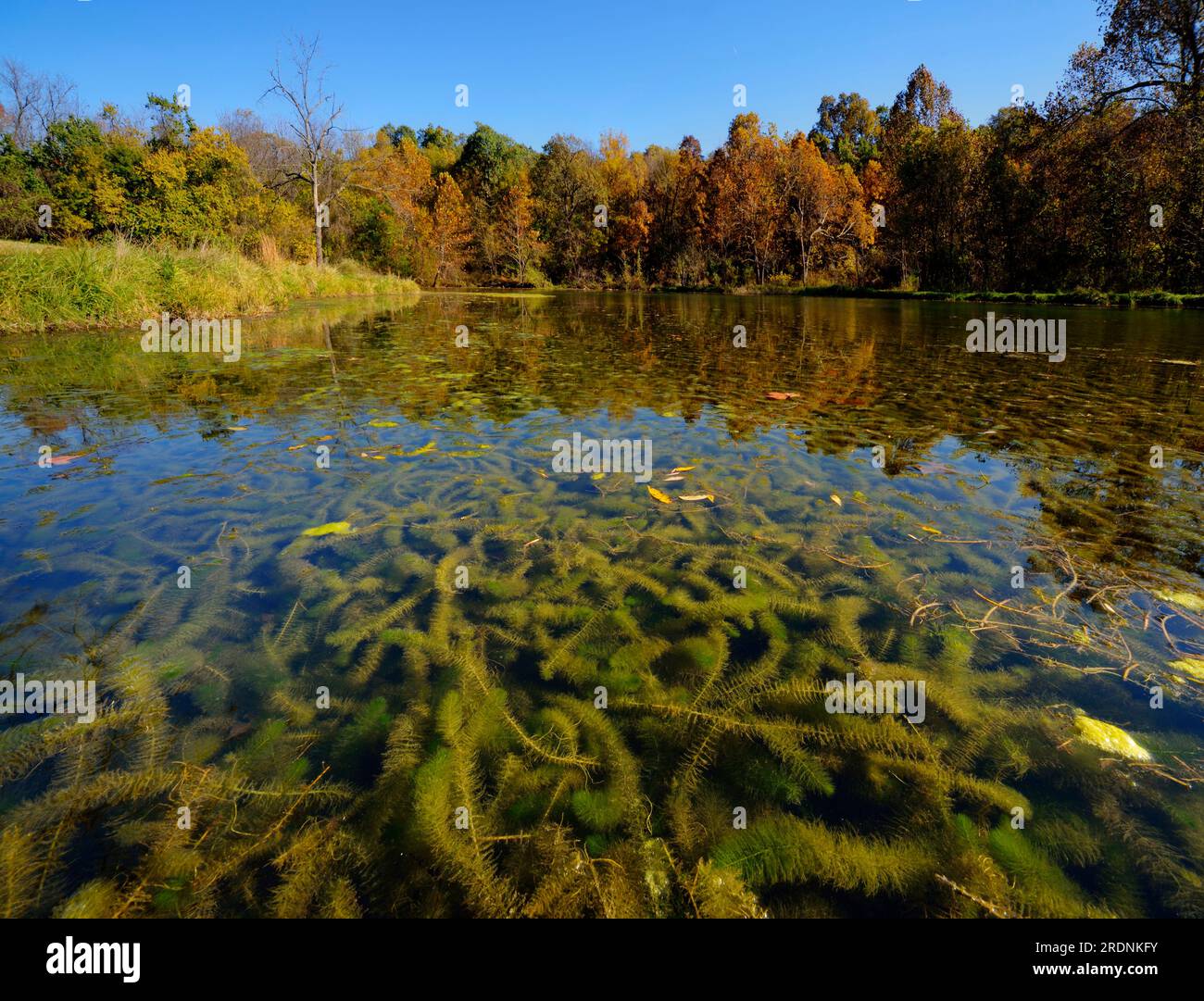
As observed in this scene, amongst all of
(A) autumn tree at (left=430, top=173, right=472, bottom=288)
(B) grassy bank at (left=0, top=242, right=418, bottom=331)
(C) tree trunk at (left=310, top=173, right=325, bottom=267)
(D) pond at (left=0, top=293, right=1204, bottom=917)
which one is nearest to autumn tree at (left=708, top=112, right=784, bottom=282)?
(A) autumn tree at (left=430, top=173, right=472, bottom=288)

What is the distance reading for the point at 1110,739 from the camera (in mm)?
1721

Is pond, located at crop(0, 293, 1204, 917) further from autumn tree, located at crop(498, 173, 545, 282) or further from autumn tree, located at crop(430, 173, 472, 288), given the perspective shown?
autumn tree, located at crop(498, 173, 545, 282)

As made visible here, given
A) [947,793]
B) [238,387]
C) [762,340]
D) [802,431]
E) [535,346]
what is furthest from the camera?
[762,340]

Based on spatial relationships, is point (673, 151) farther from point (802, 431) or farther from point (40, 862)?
point (40, 862)

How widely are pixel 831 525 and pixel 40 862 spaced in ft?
10.7

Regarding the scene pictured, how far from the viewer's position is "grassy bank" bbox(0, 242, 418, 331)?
10125 millimetres

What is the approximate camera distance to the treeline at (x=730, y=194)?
19938 millimetres

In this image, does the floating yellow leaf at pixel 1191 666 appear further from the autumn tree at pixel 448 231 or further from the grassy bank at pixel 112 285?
the autumn tree at pixel 448 231

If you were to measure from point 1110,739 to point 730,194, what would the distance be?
3819cm

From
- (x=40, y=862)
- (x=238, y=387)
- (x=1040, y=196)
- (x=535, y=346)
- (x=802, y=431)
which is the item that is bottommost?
(x=40, y=862)

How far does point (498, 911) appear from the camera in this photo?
131 centimetres

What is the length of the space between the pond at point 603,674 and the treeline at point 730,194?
20062mm

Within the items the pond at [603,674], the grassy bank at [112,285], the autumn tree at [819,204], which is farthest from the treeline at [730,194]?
the pond at [603,674]
